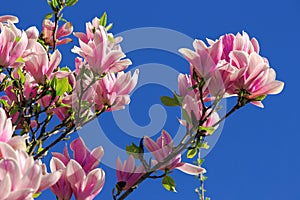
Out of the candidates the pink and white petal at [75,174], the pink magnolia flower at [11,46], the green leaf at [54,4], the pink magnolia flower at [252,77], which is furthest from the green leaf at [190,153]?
the green leaf at [54,4]

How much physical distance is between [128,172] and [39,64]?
1.45 feet

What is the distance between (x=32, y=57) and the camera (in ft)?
5.28

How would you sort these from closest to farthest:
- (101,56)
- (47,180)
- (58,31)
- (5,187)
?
1. (5,187)
2. (47,180)
3. (101,56)
4. (58,31)

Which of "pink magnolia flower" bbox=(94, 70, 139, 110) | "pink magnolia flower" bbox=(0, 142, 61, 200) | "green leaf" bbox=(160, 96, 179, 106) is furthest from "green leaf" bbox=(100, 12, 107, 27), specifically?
"pink magnolia flower" bbox=(0, 142, 61, 200)

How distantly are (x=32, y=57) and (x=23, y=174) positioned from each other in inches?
27.0

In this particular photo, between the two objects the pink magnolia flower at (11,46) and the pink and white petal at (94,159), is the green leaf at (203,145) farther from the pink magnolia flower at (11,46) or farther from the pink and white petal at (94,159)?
the pink magnolia flower at (11,46)

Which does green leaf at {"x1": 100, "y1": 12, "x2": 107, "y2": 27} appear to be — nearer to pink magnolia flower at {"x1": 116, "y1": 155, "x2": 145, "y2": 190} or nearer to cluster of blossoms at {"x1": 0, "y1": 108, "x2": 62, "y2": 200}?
pink magnolia flower at {"x1": 116, "y1": 155, "x2": 145, "y2": 190}

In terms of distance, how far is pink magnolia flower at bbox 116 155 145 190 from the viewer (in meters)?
1.44

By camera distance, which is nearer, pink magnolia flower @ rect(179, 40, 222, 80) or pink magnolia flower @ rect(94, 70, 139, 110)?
pink magnolia flower @ rect(179, 40, 222, 80)

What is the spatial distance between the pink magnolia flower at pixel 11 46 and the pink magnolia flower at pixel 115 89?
0.87 feet

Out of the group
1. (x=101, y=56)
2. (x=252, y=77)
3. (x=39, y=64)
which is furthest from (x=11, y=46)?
(x=252, y=77)

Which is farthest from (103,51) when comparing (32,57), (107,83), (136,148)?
(136,148)

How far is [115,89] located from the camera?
166cm

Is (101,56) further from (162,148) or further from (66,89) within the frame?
(162,148)
